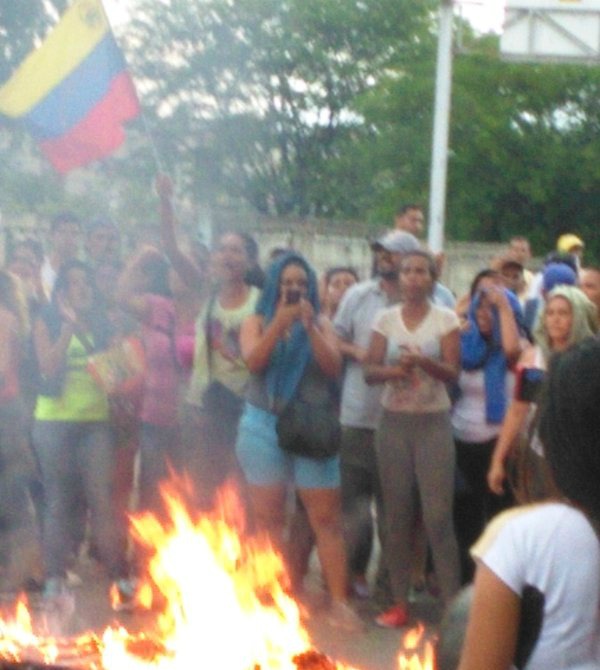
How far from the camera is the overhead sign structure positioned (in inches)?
563

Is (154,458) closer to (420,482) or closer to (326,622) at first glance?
(326,622)

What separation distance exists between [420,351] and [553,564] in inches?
192

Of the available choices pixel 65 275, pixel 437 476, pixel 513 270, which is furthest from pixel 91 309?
pixel 513 270

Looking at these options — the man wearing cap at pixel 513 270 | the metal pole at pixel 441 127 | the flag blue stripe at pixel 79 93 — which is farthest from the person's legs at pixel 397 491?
the metal pole at pixel 441 127

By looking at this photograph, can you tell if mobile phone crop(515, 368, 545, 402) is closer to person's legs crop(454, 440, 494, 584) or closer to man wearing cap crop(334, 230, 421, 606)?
person's legs crop(454, 440, 494, 584)

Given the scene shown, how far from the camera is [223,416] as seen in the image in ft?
26.0

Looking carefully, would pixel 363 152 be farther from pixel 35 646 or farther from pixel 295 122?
pixel 35 646

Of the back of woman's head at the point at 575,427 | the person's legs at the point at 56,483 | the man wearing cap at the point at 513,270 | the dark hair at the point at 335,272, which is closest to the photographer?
the back of woman's head at the point at 575,427

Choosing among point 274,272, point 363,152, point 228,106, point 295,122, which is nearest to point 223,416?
point 274,272

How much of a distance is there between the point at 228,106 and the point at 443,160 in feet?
6.61

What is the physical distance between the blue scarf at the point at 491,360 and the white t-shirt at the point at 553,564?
5107mm

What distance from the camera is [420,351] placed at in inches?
289

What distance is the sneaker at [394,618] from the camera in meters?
7.44

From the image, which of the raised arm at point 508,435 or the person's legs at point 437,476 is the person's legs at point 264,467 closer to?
the person's legs at point 437,476
